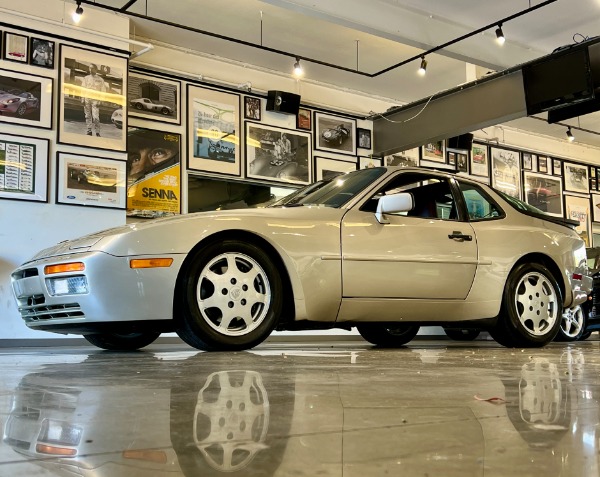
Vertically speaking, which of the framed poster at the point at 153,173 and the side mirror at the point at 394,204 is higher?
the framed poster at the point at 153,173

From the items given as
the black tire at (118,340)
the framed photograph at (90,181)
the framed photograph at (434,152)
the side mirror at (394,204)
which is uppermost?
the framed photograph at (434,152)

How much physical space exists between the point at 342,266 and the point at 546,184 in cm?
1133

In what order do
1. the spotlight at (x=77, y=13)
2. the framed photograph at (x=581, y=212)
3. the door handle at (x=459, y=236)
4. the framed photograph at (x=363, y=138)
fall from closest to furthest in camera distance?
the door handle at (x=459, y=236) < the spotlight at (x=77, y=13) < the framed photograph at (x=363, y=138) < the framed photograph at (x=581, y=212)

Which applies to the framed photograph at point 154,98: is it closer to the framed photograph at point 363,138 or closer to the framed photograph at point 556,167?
the framed photograph at point 363,138

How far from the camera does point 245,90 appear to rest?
9742mm

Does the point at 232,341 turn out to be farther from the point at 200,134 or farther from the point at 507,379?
the point at 200,134

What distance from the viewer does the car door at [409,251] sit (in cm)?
389

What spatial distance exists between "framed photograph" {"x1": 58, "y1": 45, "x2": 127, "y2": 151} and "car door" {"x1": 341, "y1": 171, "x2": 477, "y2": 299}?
4.58 m

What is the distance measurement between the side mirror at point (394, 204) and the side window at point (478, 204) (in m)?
0.83

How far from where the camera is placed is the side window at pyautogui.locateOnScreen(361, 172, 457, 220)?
450 cm

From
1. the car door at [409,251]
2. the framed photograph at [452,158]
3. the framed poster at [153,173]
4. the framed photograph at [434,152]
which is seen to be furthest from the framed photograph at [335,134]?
the car door at [409,251]

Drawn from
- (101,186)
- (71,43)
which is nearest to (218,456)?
(101,186)

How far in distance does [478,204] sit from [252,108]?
5.85 meters

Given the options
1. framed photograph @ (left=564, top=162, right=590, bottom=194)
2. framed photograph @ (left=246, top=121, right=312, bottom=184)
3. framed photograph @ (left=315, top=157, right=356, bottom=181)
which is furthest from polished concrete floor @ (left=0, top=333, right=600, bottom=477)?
framed photograph @ (left=564, top=162, right=590, bottom=194)
